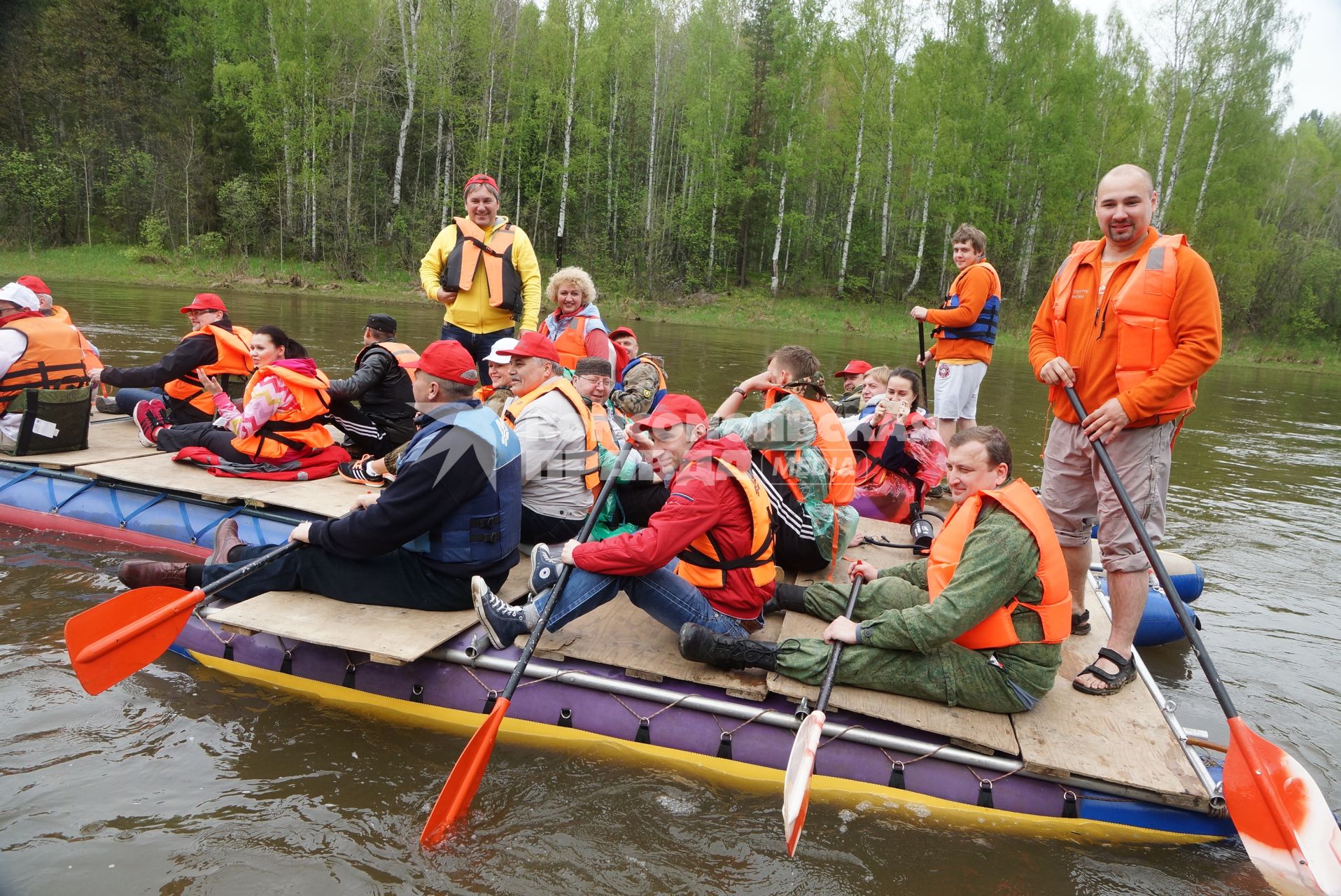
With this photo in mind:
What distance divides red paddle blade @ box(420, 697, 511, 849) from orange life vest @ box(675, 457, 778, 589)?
1.13 metres

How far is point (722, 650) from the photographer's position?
3645 millimetres

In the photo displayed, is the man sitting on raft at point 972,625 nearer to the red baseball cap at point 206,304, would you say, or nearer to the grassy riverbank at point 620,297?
the red baseball cap at point 206,304

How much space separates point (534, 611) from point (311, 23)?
93.1ft

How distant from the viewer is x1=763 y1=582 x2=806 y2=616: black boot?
4.29m

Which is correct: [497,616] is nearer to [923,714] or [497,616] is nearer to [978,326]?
[923,714]

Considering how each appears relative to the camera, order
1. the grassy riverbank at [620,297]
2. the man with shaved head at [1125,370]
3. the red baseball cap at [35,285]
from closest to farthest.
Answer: the man with shaved head at [1125,370], the red baseball cap at [35,285], the grassy riverbank at [620,297]

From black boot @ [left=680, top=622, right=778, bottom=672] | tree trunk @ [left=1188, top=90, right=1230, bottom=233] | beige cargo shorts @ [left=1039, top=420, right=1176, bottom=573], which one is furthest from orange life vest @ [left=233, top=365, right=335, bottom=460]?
tree trunk @ [left=1188, top=90, right=1230, bottom=233]

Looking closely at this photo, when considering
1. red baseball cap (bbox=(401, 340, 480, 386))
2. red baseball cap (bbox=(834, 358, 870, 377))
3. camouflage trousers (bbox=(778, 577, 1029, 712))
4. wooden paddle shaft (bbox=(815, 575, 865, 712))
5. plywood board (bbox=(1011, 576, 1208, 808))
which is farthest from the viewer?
red baseball cap (bbox=(834, 358, 870, 377))

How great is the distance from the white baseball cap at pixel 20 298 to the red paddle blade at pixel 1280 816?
8065mm

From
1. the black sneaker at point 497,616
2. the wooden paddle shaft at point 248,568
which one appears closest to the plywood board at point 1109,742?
the black sneaker at point 497,616

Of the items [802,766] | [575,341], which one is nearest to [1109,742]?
[802,766]

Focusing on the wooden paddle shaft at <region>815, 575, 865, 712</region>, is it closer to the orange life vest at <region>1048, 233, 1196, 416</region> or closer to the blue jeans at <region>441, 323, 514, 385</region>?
the orange life vest at <region>1048, 233, 1196, 416</region>

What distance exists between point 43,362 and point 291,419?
6.64 ft

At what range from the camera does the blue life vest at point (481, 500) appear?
3781mm
